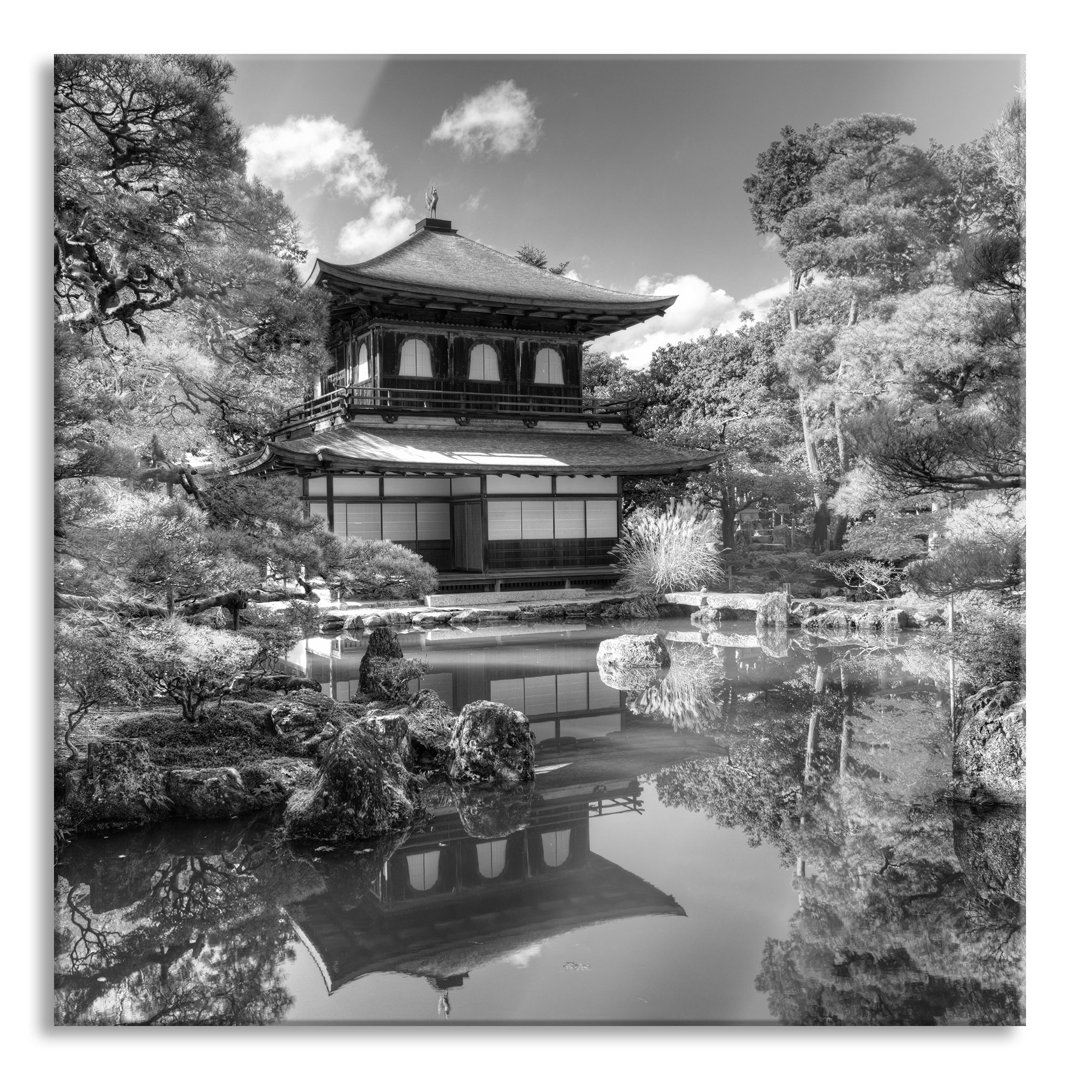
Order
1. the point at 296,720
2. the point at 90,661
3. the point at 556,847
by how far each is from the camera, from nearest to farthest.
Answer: the point at 90,661
the point at 556,847
the point at 296,720

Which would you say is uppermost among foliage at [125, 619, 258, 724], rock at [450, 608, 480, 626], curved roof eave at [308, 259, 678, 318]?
curved roof eave at [308, 259, 678, 318]

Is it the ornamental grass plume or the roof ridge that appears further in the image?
the roof ridge

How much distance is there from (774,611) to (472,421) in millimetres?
5459

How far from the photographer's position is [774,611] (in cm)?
1195

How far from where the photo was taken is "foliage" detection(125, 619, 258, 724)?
178 inches

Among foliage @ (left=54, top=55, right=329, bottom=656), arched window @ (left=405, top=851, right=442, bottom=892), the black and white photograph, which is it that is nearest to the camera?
the black and white photograph

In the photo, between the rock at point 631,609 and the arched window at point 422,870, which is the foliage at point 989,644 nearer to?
the arched window at point 422,870

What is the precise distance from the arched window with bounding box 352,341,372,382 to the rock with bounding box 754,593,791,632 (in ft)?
21.8

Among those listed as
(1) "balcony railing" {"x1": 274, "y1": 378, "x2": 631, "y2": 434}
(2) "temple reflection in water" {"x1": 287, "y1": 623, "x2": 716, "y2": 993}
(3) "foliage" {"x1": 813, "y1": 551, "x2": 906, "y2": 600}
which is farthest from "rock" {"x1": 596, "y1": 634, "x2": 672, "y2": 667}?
(1) "balcony railing" {"x1": 274, "y1": 378, "x2": 631, "y2": 434}

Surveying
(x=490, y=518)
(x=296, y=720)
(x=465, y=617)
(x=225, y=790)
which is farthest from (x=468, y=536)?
(x=225, y=790)

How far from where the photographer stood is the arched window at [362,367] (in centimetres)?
1393

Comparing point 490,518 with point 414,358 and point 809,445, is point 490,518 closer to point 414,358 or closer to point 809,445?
point 414,358

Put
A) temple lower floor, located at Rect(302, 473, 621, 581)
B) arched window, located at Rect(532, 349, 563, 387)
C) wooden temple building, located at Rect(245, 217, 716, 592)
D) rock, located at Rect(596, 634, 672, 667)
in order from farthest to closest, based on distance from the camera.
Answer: arched window, located at Rect(532, 349, 563, 387)
temple lower floor, located at Rect(302, 473, 621, 581)
wooden temple building, located at Rect(245, 217, 716, 592)
rock, located at Rect(596, 634, 672, 667)

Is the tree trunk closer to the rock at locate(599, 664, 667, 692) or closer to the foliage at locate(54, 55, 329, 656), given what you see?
the rock at locate(599, 664, 667, 692)
